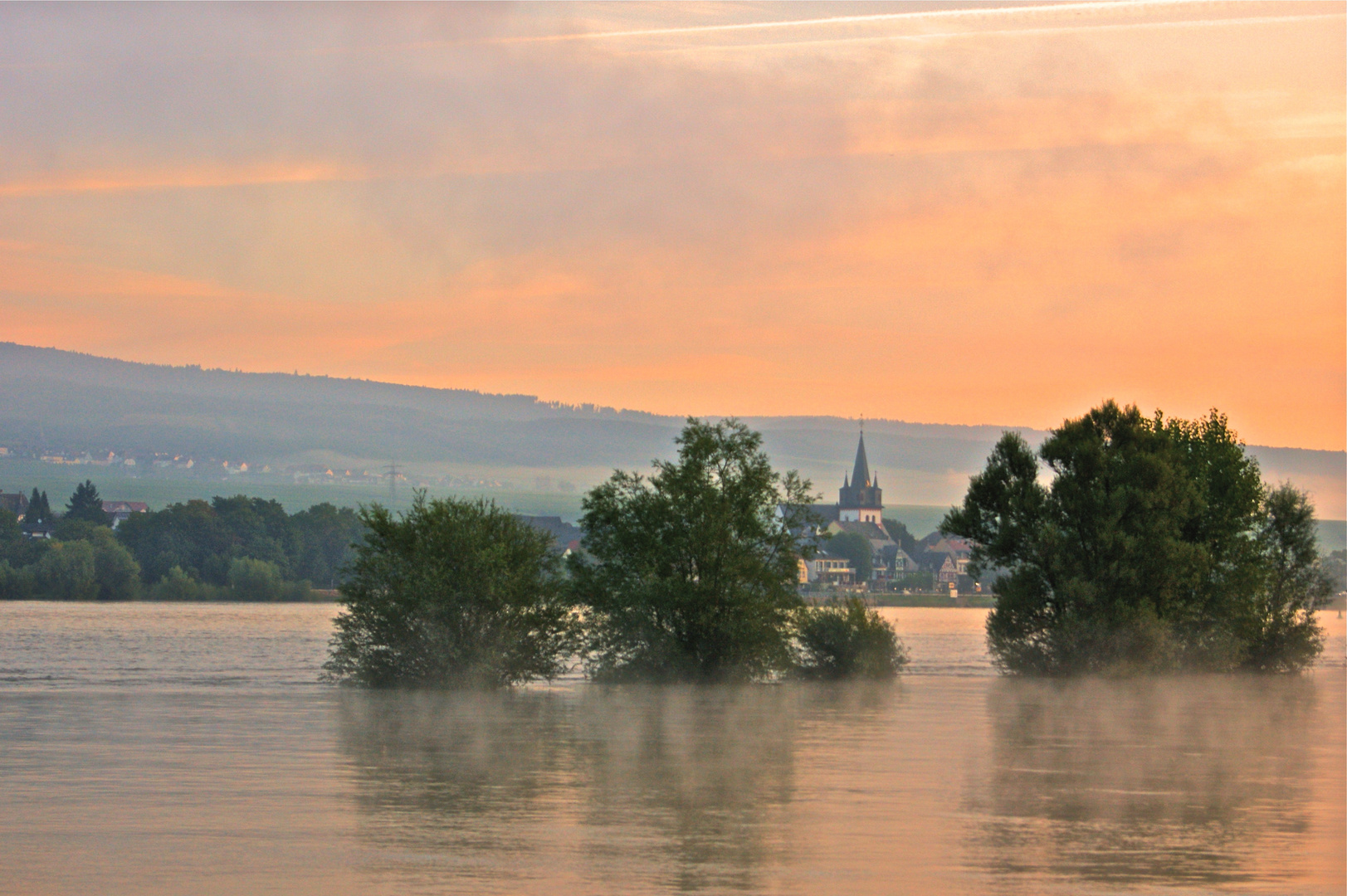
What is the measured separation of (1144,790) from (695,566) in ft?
98.5

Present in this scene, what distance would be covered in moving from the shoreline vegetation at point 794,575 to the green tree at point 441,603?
0.07 m

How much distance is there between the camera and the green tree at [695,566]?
59938 mm

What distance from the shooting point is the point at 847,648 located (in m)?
65.4

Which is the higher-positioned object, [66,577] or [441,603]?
[441,603]

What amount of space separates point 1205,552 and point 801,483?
19216 millimetres

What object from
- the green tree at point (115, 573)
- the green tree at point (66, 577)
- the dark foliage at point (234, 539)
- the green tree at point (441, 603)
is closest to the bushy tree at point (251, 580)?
the dark foliage at point (234, 539)

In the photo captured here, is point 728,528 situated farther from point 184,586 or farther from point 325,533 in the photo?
point 325,533

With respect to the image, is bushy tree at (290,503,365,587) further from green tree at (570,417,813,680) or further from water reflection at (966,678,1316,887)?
Result: water reflection at (966,678,1316,887)

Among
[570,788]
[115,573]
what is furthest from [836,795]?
[115,573]

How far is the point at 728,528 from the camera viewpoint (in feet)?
198

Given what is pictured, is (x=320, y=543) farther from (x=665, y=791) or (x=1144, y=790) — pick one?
(x=1144, y=790)

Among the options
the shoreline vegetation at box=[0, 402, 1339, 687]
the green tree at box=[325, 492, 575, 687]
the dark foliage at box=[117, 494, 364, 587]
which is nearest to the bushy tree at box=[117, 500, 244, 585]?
the dark foliage at box=[117, 494, 364, 587]

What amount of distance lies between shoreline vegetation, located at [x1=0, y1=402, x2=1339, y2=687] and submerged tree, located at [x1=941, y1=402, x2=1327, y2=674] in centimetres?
10

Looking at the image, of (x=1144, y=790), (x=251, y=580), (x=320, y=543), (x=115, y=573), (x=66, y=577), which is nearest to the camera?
(x=1144, y=790)
